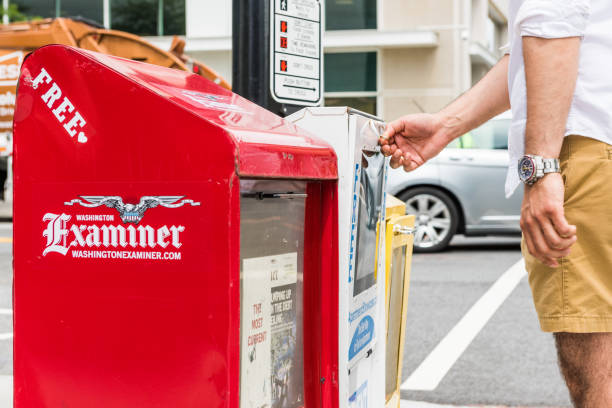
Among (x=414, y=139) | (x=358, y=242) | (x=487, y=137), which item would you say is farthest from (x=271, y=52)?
(x=487, y=137)

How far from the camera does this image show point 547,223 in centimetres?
207

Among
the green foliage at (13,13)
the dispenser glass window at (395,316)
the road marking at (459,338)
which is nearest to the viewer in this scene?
the dispenser glass window at (395,316)

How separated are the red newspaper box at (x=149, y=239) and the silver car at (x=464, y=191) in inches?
329

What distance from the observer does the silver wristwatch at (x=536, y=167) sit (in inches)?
82.9

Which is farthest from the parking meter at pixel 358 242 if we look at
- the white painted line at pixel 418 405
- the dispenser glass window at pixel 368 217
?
the white painted line at pixel 418 405

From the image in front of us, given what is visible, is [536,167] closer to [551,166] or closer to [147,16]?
[551,166]

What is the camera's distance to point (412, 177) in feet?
35.2

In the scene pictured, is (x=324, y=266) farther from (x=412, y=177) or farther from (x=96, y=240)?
(x=412, y=177)

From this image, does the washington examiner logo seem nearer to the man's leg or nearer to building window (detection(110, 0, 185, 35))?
the man's leg

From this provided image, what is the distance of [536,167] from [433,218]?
8.63 metres

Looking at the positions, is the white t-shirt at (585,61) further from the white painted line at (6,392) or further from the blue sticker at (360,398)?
the white painted line at (6,392)

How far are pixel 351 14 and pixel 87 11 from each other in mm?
6817

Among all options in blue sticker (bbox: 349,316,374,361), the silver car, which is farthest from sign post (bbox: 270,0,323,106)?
the silver car

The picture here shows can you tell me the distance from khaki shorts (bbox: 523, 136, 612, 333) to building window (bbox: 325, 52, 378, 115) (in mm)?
22084
